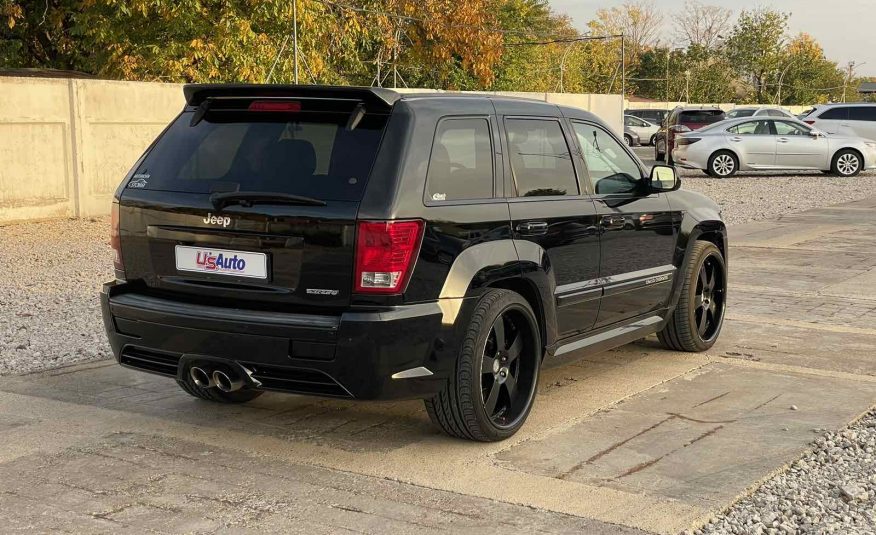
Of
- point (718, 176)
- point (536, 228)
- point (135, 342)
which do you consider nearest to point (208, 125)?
point (135, 342)

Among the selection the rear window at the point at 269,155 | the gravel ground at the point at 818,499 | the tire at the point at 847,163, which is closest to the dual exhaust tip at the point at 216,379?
the rear window at the point at 269,155

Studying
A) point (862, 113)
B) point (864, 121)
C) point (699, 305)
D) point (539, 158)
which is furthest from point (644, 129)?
point (539, 158)

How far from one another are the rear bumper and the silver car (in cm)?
2413

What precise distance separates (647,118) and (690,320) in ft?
148

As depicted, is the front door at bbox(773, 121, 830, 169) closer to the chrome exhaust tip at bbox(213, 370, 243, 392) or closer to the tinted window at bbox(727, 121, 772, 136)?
the tinted window at bbox(727, 121, 772, 136)

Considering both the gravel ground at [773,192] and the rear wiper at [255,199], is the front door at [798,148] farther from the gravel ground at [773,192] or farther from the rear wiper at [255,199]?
the rear wiper at [255,199]

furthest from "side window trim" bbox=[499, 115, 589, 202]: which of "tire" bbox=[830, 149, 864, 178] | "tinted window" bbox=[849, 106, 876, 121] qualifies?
"tinted window" bbox=[849, 106, 876, 121]

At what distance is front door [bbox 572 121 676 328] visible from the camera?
6.39 metres

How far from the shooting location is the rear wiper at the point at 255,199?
195 inches

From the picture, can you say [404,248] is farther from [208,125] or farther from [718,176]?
[718,176]

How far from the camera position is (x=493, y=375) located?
18.0ft

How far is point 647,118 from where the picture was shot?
51062mm

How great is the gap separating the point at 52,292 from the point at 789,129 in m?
21.7

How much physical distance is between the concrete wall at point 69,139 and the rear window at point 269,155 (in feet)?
35.6
